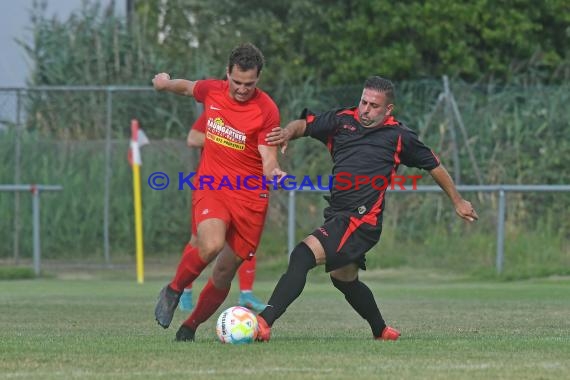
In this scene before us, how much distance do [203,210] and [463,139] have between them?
13126 millimetres

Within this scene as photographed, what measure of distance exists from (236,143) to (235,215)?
485 mm

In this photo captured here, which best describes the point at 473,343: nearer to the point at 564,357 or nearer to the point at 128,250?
the point at 564,357

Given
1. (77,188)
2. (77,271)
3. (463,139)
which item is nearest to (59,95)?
(77,188)

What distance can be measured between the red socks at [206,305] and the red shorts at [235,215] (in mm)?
291

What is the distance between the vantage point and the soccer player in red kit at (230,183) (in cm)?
902

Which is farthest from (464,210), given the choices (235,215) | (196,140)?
(196,140)

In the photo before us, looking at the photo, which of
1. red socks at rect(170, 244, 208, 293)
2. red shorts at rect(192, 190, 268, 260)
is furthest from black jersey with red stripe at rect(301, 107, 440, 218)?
red socks at rect(170, 244, 208, 293)

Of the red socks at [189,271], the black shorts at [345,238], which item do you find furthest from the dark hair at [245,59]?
the red socks at [189,271]

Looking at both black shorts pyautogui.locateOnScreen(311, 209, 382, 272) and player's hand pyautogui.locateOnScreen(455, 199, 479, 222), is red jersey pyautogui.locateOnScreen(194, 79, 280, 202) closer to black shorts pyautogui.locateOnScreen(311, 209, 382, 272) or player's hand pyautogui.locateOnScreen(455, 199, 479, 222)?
black shorts pyautogui.locateOnScreen(311, 209, 382, 272)

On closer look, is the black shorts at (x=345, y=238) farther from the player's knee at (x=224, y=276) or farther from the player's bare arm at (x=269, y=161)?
the player's knee at (x=224, y=276)

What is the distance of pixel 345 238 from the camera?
8.64 m

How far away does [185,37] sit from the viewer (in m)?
29.4

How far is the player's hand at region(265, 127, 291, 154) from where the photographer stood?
29.1ft

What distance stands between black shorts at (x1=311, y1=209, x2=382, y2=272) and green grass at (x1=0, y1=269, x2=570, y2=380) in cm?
53
